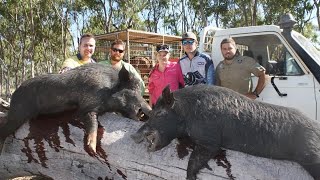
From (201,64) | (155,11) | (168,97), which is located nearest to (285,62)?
(201,64)

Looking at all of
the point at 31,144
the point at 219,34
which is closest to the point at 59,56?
the point at 219,34

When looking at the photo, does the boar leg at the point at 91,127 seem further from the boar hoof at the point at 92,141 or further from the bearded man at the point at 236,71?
the bearded man at the point at 236,71

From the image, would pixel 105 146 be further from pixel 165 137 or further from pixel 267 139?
pixel 267 139

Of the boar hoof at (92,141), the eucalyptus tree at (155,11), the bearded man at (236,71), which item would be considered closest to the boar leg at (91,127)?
the boar hoof at (92,141)

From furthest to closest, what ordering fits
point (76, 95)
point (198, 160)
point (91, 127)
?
1. point (76, 95)
2. point (91, 127)
3. point (198, 160)

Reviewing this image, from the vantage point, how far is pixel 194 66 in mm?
5133

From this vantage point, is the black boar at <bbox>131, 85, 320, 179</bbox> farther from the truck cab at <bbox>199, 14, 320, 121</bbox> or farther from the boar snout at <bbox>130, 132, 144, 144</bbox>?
the truck cab at <bbox>199, 14, 320, 121</bbox>

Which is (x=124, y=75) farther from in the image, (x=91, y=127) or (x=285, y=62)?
(x=285, y=62)

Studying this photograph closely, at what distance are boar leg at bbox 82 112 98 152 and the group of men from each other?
1.39 m

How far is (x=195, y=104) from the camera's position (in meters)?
2.99

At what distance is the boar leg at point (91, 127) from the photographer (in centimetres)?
314

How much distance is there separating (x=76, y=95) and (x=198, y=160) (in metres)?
1.30

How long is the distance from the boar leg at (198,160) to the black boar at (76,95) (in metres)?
0.74

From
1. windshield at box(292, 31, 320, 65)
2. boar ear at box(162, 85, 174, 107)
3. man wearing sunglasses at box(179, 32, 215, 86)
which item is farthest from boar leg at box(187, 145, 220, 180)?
windshield at box(292, 31, 320, 65)
